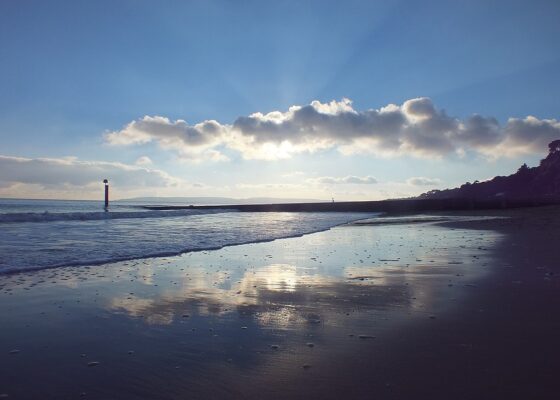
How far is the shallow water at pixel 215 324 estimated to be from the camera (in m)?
3.36

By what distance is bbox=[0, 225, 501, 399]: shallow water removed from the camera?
11.0 feet

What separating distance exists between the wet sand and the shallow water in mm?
20

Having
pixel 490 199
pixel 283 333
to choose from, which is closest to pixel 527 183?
pixel 490 199

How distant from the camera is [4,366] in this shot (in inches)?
147

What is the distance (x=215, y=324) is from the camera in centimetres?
505

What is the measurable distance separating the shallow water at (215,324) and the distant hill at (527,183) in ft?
225

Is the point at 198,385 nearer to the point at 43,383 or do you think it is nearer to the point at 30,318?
the point at 43,383

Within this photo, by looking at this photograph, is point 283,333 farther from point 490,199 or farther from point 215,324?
point 490,199

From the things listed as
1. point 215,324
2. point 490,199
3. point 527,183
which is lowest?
point 215,324

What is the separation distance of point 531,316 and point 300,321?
2975mm

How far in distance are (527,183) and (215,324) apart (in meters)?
92.4

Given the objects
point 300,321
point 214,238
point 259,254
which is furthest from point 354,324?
point 214,238

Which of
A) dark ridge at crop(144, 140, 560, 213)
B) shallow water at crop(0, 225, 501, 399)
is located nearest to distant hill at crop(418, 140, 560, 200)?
dark ridge at crop(144, 140, 560, 213)

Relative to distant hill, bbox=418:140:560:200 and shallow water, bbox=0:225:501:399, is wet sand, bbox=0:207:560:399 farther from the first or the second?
distant hill, bbox=418:140:560:200
